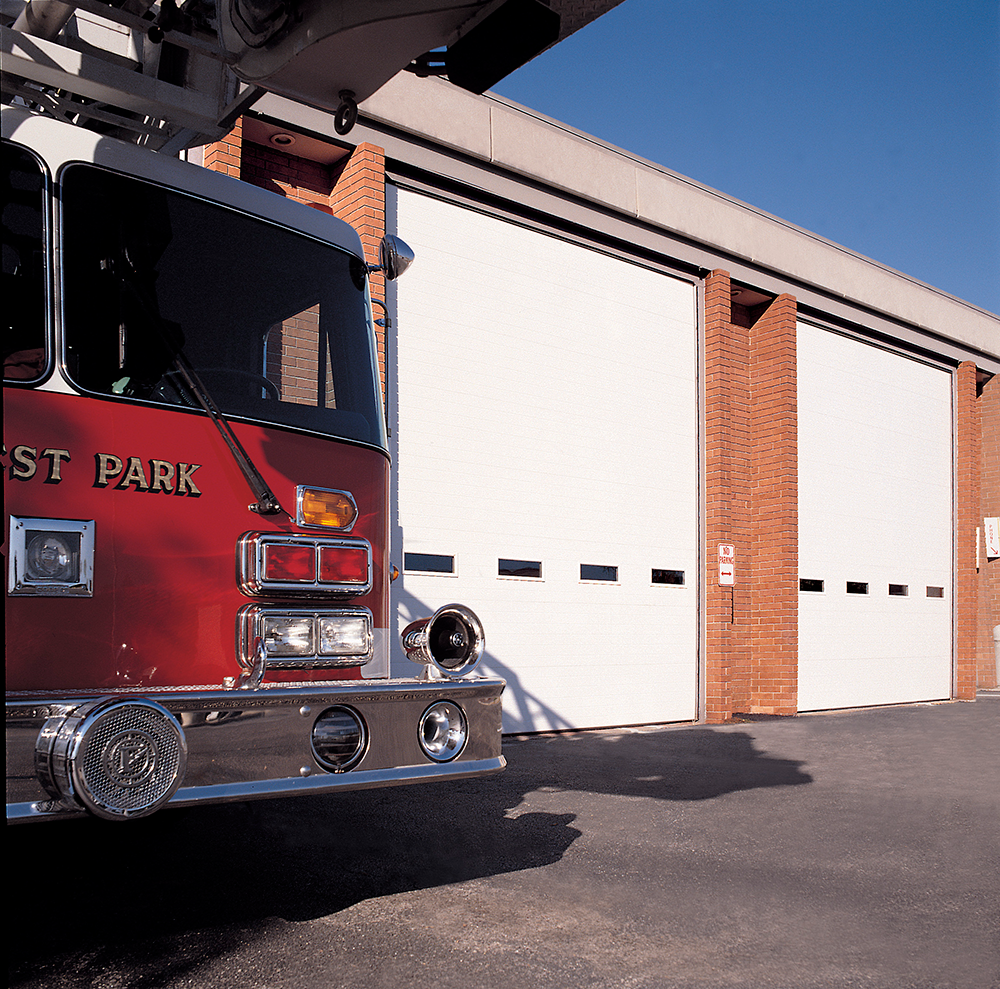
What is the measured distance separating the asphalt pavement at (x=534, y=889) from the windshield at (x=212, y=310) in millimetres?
1489

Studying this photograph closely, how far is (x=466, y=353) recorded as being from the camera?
8602 millimetres

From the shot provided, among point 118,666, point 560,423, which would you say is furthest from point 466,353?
point 118,666

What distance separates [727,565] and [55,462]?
863 centimetres

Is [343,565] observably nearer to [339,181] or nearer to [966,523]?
[339,181]

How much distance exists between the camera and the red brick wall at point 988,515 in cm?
1577

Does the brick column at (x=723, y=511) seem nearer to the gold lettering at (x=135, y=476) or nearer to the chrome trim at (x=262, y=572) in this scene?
the chrome trim at (x=262, y=572)

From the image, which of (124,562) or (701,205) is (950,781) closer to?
(124,562)

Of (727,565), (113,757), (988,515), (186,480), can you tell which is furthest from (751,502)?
(113,757)

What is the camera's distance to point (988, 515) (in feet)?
53.1

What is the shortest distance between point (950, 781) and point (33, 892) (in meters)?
5.64

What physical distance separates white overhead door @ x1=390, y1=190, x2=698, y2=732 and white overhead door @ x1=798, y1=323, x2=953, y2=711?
223 cm

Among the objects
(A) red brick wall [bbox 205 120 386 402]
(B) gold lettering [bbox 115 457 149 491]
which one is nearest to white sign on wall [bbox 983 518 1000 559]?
(A) red brick wall [bbox 205 120 386 402]

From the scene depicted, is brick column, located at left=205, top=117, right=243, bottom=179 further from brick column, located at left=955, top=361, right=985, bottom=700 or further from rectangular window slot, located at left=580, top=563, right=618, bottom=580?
brick column, located at left=955, top=361, right=985, bottom=700

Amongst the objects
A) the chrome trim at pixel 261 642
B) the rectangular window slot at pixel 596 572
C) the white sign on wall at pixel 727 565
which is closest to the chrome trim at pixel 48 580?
the chrome trim at pixel 261 642
